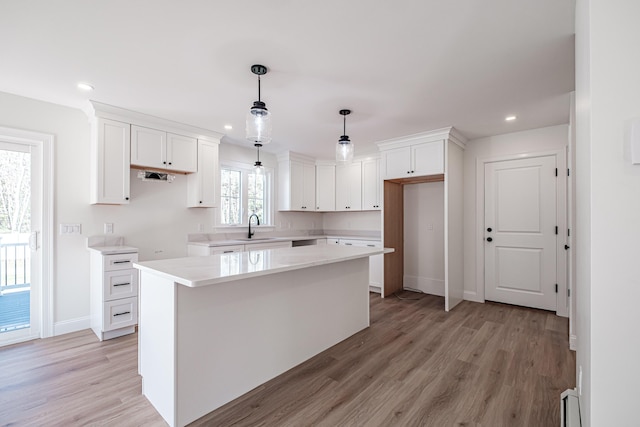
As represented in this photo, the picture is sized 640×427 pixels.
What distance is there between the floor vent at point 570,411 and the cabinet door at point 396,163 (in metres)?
2.99

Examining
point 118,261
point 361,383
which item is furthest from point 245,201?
point 361,383

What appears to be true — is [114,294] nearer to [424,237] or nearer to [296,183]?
[296,183]

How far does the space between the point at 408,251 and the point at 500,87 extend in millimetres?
3049

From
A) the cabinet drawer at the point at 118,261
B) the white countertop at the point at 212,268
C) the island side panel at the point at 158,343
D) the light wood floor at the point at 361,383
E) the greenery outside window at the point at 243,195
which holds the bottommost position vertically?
the light wood floor at the point at 361,383

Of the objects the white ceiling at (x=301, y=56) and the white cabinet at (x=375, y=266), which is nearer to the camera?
the white ceiling at (x=301, y=56)

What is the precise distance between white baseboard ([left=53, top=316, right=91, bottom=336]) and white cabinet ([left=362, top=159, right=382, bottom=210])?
13.9ft

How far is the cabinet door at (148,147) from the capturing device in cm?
339

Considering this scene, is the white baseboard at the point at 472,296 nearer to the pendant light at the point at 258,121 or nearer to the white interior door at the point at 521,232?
the white interior door at the point at 521,232

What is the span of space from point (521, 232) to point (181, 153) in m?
4.75

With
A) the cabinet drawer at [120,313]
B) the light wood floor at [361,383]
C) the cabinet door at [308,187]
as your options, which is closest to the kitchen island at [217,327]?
the light wood floor at [361,383]

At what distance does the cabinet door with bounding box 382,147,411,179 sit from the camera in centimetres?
426

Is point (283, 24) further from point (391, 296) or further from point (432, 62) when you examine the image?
point (391, 296)

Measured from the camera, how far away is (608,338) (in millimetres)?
964

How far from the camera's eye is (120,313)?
10.1 ft
